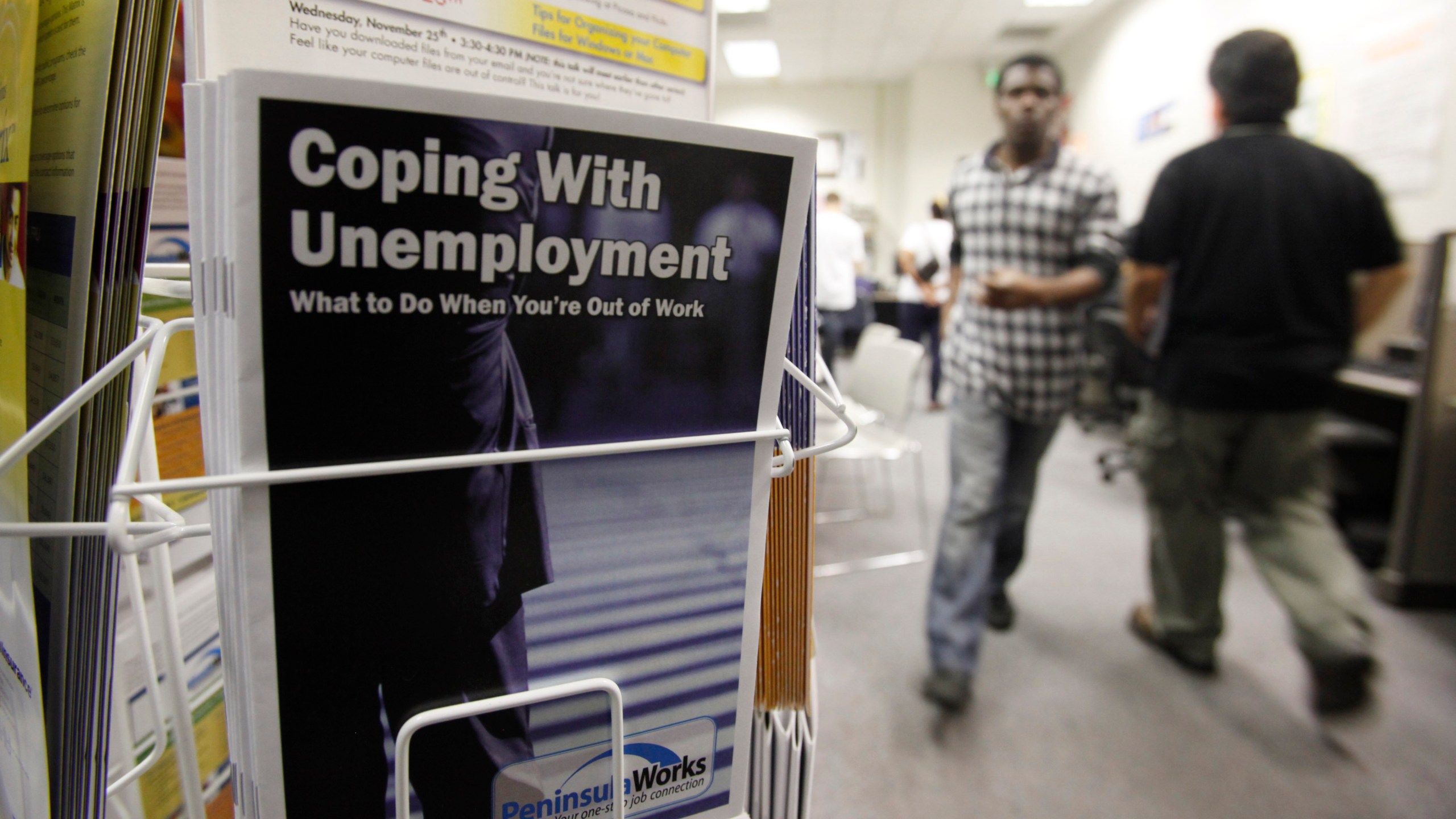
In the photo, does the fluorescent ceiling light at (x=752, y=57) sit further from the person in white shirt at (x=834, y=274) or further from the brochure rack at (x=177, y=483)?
the brochure rack at (x=177, y=483)

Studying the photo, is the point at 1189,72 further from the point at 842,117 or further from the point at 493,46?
the point at 493,46

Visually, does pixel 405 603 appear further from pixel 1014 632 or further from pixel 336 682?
pixel 1014 632

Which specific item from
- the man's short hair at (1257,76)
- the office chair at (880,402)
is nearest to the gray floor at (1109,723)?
the office chair at (880,402)

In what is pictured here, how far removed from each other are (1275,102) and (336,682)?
72.5 inches

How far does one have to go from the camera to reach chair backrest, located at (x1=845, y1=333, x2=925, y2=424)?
2.14 meters

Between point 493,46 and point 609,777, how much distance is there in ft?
1.32

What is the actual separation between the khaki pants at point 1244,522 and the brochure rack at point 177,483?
150 cm

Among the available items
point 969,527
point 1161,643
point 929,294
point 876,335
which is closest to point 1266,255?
point 969,527

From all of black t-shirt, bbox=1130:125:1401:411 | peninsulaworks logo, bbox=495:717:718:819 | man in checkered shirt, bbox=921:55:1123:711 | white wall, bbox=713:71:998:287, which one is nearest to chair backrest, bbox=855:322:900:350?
man in checkered shirt, bbox=921:55:1123:711

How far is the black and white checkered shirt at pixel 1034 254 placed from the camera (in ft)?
4.52

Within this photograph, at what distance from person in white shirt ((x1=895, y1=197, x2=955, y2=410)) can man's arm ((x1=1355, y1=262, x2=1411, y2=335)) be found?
10.4ft

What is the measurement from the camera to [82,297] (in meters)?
0.31

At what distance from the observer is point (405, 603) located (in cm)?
30

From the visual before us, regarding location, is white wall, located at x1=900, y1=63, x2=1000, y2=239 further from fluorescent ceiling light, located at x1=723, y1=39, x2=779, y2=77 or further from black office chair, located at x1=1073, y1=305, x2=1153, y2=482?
black office chair, located at x1=1073, y1=305, x2=1153, y2=482
